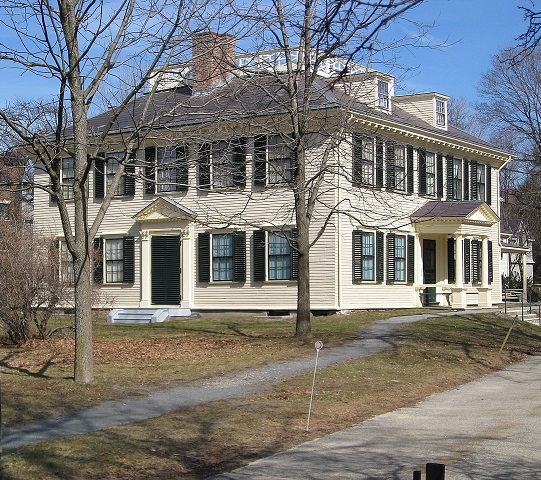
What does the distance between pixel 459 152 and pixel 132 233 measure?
12817mm

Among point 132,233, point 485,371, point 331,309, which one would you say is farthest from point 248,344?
point 132,233

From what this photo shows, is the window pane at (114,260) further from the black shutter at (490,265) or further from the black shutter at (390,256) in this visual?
the black shutter at (490,265)

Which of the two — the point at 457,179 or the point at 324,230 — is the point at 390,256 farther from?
the point at 457,179

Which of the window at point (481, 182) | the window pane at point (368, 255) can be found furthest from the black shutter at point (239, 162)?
the window at point (481, 182)

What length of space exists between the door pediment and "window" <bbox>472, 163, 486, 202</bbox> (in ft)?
39.4

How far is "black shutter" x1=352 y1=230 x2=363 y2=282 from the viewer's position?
2919 centimetres

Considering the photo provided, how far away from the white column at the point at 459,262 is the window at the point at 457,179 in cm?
265

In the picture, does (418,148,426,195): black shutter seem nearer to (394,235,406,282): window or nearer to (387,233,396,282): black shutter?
(394,235,406,282): window

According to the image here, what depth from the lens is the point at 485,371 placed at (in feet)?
62.8

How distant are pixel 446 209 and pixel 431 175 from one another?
149 centimetres

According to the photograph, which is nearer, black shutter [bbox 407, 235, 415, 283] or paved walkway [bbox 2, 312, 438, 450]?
paved walkway [bbox 2, 312, 438, 450]

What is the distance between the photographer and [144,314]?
3009cm

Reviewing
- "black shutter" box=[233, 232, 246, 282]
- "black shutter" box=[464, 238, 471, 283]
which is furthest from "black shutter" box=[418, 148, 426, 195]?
"black shutter" box=[233, 232, 246, 282]

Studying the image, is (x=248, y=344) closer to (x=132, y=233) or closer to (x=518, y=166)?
→ (x=132, y=233)
